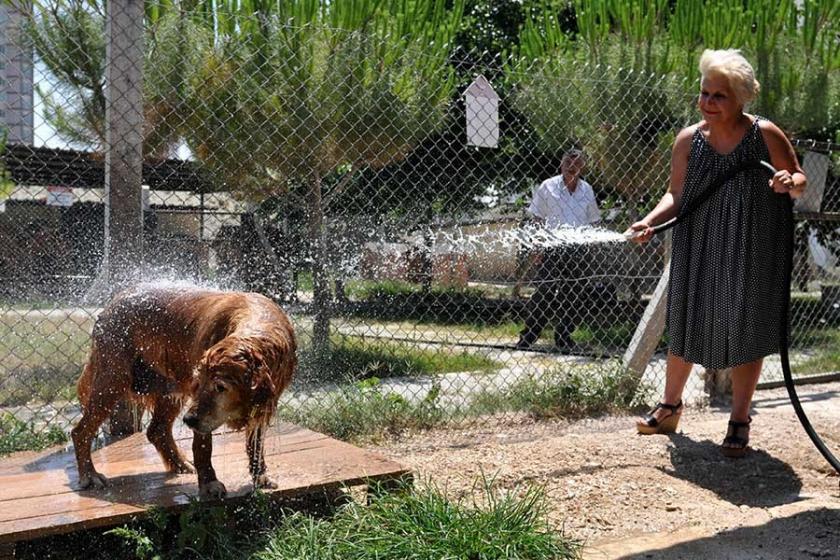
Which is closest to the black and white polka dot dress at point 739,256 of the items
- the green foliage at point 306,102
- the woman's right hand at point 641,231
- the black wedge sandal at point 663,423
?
the woman's right hand at point 641,231

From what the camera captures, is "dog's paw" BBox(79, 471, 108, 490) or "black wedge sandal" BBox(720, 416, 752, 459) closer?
"dog's paw" BBox(79, 471, 108, 490)


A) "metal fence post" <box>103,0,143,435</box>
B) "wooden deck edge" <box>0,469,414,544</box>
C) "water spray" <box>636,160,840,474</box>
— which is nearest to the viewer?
"wooden deck edge" <box>0,469,414,544</box>

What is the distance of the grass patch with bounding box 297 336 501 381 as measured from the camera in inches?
209

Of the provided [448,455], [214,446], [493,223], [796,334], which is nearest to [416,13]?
[493,223]

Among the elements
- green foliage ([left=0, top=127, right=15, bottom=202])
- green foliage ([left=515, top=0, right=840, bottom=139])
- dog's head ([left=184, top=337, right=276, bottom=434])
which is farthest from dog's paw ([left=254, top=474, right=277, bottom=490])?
green foliage ([left=515, top=0, right=840, bottom=139])

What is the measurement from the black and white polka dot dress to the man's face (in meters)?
2.02

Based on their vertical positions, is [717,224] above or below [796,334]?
above

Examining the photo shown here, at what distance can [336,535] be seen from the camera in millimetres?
2918

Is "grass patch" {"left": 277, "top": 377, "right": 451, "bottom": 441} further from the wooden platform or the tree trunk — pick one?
the wooden platform

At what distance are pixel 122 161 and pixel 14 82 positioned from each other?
0.92 meters

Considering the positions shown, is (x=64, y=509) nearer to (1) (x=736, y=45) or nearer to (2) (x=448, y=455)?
(2) (x=448, y=455)

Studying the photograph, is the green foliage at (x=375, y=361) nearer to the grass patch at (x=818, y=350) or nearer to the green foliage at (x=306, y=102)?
the green foliage at (x=306, y=102)

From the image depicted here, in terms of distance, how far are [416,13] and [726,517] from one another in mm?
4771

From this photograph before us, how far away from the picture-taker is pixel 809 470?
4.39m
